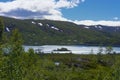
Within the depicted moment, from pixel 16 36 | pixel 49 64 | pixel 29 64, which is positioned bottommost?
pixel 49 64

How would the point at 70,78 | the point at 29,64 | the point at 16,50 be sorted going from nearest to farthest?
the point at 16,50 → the point at 29,64 → the point at 70,78

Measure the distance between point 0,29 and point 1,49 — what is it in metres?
35.7

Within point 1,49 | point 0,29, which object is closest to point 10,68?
point 1,49

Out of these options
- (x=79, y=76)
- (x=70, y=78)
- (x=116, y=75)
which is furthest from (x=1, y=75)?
(x=79, y=76)

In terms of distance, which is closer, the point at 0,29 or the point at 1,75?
the point at 1,75

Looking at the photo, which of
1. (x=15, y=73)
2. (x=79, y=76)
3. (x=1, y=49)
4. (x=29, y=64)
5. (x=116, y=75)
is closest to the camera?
(x=15, y=73)

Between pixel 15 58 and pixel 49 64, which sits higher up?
pixel 15 58

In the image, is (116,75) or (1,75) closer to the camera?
(1,75)

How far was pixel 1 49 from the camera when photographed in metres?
32.3

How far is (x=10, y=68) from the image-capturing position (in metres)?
27.5

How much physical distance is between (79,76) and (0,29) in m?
67.4

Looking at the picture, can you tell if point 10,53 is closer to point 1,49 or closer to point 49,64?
point 1,49

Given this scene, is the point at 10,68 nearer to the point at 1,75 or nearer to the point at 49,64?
the point at 1,75

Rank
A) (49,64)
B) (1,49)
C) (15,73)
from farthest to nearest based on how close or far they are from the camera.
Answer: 1. (49,64)
2. (1,49)
3. (15,73)
